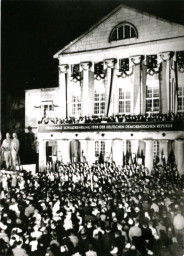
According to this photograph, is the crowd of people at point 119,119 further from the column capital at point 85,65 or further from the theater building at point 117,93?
the column capital at point 85,65

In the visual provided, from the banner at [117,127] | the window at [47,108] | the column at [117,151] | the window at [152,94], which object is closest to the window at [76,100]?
the banner at [117,127]

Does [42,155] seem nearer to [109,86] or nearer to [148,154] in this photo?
[109,86]

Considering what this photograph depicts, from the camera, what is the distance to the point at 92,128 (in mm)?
9859

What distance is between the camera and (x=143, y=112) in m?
9.49

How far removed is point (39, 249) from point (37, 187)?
8.42ft

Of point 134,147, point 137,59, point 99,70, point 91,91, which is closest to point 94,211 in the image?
point 134,147

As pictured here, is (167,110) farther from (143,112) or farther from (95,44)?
(95,44)

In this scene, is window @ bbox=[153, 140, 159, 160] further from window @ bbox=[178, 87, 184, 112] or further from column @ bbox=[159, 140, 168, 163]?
window @ bbox=[178, 87, 184, 112]

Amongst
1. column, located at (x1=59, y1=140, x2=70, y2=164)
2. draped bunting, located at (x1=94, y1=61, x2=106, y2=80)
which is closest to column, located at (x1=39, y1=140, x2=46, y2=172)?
column, located at (x1=59, y1=140, x2=70, y2=164)

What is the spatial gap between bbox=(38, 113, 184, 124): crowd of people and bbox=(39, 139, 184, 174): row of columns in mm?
583

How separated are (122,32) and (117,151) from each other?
12.1ft

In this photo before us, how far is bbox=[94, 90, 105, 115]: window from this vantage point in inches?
406

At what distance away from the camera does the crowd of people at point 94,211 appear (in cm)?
689

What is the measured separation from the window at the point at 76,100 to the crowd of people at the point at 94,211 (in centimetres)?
161
